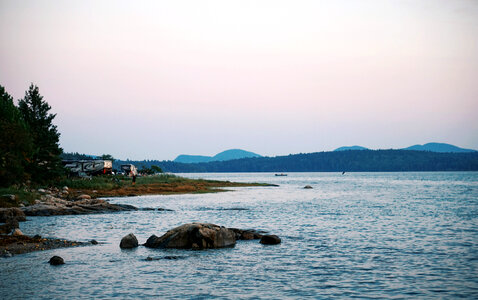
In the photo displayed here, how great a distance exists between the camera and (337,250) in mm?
28125

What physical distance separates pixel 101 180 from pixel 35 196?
35.3 metres

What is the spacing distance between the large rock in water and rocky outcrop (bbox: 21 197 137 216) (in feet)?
77.0

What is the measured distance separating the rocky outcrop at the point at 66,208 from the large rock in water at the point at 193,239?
923 inches

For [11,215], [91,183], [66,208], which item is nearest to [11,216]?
[11,215]

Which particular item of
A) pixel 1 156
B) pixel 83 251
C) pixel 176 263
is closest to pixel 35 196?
pixel 1 156

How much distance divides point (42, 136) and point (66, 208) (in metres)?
26.4

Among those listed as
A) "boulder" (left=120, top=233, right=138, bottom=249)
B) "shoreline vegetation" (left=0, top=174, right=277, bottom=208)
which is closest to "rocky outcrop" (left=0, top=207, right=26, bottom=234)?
"shoreline vegetation" (left=0, top=174, right=277, bottom=208)

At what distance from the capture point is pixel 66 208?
165 feet

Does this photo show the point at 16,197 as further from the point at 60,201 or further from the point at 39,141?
the point at 39,141

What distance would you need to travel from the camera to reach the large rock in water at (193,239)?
28.4 metres

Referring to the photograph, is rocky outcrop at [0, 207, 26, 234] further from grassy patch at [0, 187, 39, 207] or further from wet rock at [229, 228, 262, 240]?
wet rock at [229, 228, 262, 240]

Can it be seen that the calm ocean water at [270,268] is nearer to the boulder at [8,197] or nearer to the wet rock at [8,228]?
the wet rock at [8,228]

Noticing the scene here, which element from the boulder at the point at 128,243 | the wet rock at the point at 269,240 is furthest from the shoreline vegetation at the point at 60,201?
the wet rock at the point at 269,240

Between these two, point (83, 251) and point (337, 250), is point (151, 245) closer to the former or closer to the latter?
point (83, 251)
